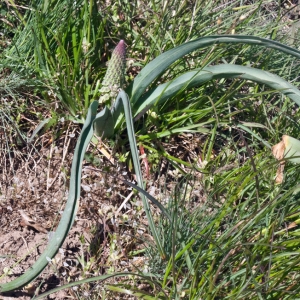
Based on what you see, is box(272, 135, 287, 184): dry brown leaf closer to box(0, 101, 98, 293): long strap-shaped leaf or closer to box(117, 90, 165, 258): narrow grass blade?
box(117, 90, 165, 258): narrow grass blade

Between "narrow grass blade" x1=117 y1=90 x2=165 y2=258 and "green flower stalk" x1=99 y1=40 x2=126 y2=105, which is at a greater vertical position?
"green flower stalk" x1=99 y1=40 x2=126 y2=105

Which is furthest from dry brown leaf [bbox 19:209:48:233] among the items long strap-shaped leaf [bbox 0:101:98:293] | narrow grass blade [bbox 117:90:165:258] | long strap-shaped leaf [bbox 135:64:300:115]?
long strap-shaped leaf [bbox 135:64:300:115]

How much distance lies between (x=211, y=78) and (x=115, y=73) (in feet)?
1.17

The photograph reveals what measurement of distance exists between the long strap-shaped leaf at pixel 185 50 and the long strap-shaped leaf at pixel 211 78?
0.20 ft

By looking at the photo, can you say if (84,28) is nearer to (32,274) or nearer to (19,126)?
(19,126)

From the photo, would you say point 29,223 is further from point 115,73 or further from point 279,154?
point 279,154

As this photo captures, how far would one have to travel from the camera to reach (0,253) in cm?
164

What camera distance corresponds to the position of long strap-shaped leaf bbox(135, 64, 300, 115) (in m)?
1.69

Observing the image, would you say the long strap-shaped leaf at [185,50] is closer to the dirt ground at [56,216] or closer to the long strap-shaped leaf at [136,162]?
the long strap-shaped leaf at [136,162]

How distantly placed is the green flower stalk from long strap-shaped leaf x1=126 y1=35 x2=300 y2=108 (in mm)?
70

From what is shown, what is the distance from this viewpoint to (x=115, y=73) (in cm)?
162

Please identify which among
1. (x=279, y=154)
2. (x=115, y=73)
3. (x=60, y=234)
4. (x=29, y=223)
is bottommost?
(x=29, y=223)

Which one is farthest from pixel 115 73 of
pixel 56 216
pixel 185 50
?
pixel 56 216

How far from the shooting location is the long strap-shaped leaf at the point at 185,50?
160 cm
